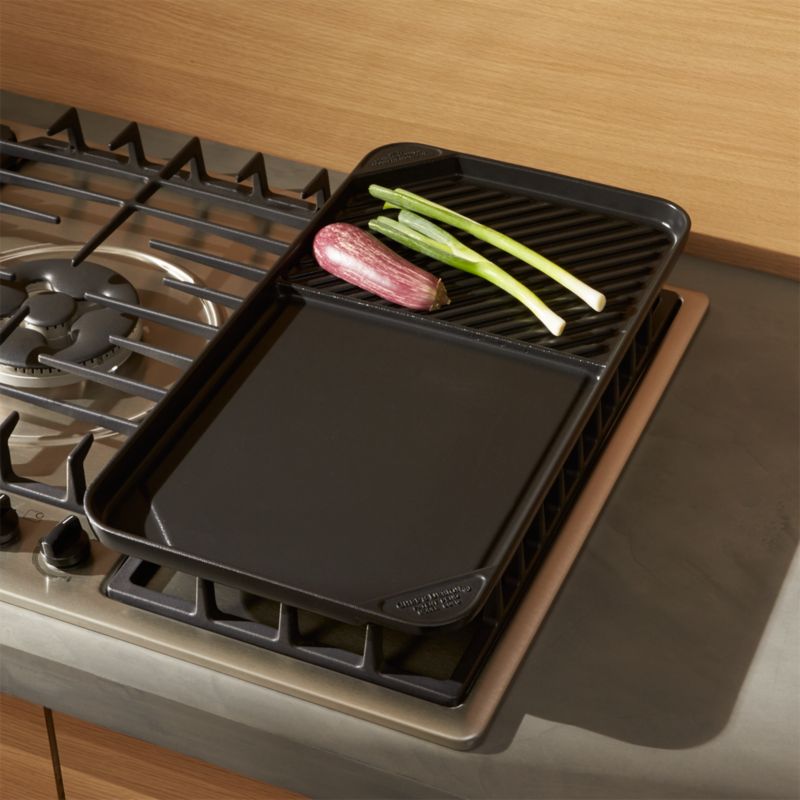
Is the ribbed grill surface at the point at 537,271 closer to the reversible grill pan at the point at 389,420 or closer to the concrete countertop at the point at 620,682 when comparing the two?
the reversible grill pan at the point at 389,420

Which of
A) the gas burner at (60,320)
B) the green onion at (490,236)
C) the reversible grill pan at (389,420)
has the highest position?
the green onion at (490,236)

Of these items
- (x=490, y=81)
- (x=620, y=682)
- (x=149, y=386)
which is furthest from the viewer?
(x=490, y=81)

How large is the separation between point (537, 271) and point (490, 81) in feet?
0.85

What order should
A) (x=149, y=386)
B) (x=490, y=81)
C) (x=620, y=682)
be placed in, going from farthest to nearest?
(x=490, y=81) < (x=149, y=386) < (x=620, y=682)

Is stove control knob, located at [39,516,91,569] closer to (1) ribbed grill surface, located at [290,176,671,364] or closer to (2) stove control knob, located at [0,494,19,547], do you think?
(2) stove control knob, located at [0,494,19,547]

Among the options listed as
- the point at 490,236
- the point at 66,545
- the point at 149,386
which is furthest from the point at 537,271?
the point at 66,545

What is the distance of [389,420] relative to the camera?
0.86 meters

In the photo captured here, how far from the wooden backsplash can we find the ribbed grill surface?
14 centimetres

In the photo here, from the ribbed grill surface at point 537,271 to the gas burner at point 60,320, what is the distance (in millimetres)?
168

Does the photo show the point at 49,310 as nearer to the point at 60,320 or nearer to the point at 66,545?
the point at 60,320

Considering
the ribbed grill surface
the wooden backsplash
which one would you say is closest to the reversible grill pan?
the ribbed grill surface

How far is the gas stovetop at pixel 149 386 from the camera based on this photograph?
0.77m

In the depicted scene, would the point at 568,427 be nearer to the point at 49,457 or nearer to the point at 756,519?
the point at 756,519

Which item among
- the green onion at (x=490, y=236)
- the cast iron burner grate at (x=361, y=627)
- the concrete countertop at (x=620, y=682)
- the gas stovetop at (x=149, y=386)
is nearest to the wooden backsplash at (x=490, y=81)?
the gas stovetop at (x=149, y=386)
